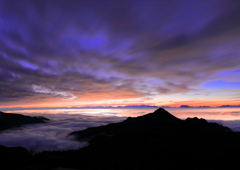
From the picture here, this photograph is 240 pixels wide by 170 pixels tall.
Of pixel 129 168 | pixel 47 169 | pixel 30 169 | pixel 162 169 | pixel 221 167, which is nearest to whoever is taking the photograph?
pixel 47 169

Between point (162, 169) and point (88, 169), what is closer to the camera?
point (88, 169)

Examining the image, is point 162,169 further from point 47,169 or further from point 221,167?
point 47,169

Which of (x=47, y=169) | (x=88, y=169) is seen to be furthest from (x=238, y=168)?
(x=47, y=169)

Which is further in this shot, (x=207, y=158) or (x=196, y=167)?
(x=207, y=158)

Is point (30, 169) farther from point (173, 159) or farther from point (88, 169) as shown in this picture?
point (173, 159)

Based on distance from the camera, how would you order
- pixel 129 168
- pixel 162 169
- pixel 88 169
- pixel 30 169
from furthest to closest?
pixel 162 169 → pixel 129 168 → pixel 88 169 → pixel 30 169

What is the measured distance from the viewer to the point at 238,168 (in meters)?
158

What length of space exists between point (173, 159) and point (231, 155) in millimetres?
81147

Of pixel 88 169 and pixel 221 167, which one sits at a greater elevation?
pixel 88 169

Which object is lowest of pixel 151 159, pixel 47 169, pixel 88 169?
Result: pixel 151 159

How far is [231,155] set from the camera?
196750 mm

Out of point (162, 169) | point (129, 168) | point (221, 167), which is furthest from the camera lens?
point (221, 167)

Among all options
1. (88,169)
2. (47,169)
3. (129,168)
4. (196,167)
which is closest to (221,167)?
(196,167)

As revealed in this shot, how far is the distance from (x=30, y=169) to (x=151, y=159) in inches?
5863
